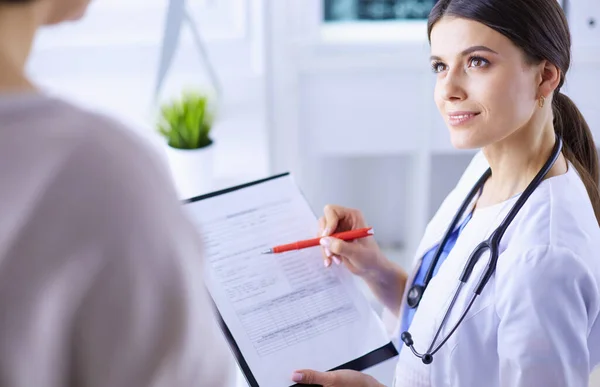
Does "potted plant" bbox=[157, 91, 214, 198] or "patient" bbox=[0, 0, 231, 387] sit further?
"potted plant" bbox=[157, 91, 214, 198]

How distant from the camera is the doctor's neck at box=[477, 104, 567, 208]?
3.76 ft

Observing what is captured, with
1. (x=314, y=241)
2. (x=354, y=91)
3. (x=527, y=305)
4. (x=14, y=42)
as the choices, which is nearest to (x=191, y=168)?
(x=314, y=241)

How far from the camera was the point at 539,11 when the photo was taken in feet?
3.57

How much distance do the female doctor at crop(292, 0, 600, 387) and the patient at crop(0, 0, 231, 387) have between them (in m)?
0.61

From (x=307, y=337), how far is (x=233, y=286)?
0.14 m

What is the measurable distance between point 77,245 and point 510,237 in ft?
2.55

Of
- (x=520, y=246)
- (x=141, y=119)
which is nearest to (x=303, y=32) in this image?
(x=141, y=119)

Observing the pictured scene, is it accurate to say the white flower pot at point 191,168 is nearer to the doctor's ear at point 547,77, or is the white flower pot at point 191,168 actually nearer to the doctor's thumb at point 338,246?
the doctor's thumb at point 338,246

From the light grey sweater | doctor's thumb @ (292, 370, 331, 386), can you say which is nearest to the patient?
the light grey sweater

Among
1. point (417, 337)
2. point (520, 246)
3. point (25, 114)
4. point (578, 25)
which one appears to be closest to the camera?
point (25, 114)

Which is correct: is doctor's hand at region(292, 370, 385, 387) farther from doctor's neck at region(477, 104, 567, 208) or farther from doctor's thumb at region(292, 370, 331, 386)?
doctor's neck at region(477, 104, 567, 208)

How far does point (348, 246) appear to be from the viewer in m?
1.24

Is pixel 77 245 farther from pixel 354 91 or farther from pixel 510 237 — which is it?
pixel 354 91

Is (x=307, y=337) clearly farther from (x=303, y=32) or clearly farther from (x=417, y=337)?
(x=303, y=32)
